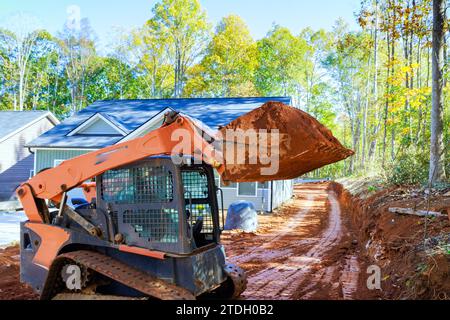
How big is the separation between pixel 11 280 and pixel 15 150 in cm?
2058

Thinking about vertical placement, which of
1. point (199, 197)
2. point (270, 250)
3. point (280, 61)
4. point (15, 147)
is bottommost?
point (270, 250)

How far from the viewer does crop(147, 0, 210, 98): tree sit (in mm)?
36469

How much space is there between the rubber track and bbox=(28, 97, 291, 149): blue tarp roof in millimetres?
14355

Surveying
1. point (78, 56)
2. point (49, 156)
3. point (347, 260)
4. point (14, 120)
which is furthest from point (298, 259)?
point (78, 56)

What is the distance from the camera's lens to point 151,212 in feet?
15.5

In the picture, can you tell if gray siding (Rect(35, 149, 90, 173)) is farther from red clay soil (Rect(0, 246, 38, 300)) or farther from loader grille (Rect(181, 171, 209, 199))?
loader grille (Rect(181, 171, 209, 199))

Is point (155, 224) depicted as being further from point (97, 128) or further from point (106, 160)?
point (97, 128)

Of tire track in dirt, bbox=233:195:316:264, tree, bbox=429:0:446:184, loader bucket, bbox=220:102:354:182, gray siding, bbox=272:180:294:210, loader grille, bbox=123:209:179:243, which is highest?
tree, bbox=429:0:446:184

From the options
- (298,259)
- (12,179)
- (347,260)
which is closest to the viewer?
Result: (347,260)

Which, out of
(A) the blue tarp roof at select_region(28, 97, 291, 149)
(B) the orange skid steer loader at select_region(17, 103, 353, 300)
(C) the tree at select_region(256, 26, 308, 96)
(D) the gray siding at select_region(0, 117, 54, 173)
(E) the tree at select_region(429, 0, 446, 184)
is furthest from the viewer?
(C) the tree at select_region(256, 26, 308, 96)

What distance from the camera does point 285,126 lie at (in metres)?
4.36

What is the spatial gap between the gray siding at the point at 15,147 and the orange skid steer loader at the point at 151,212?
22287 mm

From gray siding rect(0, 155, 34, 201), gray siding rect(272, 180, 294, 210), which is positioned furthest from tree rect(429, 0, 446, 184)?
gray siding rect(0, 155, 34, 201)

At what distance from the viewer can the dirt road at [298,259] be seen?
23.2 feet
